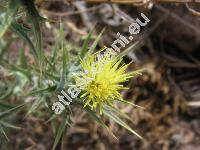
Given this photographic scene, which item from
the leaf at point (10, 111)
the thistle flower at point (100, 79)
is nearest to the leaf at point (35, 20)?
the thistle flower at point (100, 79)

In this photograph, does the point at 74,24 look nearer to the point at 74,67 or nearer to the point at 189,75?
the point at 189,75

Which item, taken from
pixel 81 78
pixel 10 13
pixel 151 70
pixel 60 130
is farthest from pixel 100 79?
pixel 151 70

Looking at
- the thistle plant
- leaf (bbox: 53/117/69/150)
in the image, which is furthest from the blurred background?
leaf (bbox: 53/117/69/150)

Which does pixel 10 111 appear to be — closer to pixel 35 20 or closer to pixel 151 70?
pixel 35 20

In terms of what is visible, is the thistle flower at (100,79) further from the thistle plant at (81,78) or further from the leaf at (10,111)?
the leaf at (10,111)

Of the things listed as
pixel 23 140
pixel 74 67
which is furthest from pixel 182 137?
pixel 74 67

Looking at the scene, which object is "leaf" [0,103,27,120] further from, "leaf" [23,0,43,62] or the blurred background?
the blurred background
